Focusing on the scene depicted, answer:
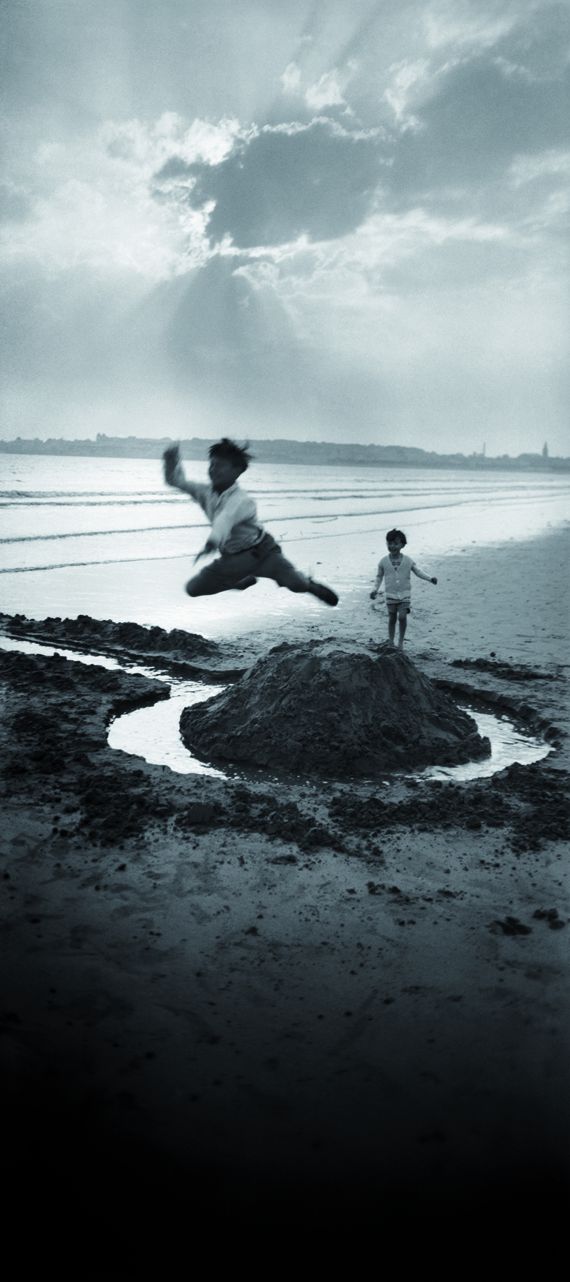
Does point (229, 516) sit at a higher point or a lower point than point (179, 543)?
higher

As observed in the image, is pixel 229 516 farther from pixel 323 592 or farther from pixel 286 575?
pixel 323 592

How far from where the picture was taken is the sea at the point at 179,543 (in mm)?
14250

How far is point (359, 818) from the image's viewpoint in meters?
5.97

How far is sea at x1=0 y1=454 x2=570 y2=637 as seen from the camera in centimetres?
1425

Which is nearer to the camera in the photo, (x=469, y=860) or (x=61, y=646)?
(x=469, y=860)

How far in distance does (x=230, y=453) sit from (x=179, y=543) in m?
18.5

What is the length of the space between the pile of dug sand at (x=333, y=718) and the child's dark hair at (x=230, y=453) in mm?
2300

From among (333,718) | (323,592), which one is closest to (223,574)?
(323,592)

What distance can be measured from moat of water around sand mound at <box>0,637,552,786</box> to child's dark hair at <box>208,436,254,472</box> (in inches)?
97.3

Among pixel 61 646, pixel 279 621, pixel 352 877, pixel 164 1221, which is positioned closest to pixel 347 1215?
pixel 164 1221

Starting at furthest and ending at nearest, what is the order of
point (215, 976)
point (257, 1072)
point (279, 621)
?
point (279, 621)
point (215, 976)
point (257, 1072)

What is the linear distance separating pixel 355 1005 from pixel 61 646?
8.13 meters

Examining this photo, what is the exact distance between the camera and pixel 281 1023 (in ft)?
12.2

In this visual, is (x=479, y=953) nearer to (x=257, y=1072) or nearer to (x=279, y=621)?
(x=257, y=1072)
